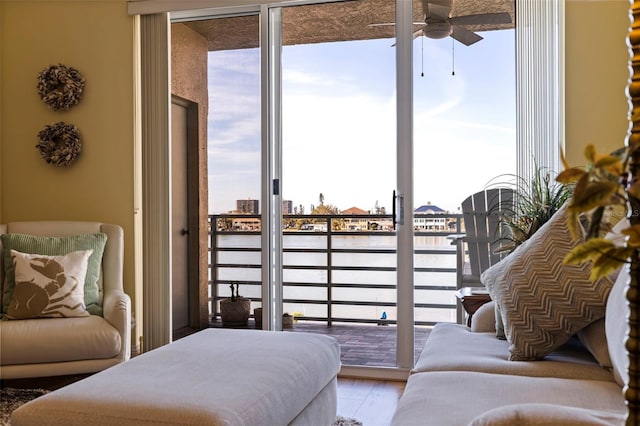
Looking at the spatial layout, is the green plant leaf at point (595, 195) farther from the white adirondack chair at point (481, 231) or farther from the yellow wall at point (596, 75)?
the white adirondack chair at point (481, 231)

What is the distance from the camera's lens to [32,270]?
3.67m

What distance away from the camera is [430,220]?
13.1ft

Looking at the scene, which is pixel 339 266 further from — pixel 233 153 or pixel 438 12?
pixel 438 12

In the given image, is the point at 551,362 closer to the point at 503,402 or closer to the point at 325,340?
the point at 503,402

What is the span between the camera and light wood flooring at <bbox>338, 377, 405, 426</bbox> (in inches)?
123

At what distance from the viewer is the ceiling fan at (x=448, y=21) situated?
393 cm

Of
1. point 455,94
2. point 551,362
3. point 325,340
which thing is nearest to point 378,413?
point 325,340

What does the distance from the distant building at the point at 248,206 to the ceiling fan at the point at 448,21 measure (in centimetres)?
157

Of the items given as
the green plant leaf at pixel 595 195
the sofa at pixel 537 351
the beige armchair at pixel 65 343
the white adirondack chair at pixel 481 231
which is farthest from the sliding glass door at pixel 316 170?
the green plant leaf at pixel 595 195

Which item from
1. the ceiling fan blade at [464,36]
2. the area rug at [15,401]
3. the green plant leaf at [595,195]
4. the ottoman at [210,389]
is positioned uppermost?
the ceiling fan blade at [464,36]

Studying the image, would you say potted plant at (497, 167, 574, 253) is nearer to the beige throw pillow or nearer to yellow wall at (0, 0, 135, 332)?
the beige throw pillow

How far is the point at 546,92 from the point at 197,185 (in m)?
2.50

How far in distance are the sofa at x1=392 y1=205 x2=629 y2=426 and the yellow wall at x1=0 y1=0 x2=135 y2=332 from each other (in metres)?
2.95

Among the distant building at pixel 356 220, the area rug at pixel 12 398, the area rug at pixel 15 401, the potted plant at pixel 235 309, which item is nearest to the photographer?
the area rug at pixel 15 401
